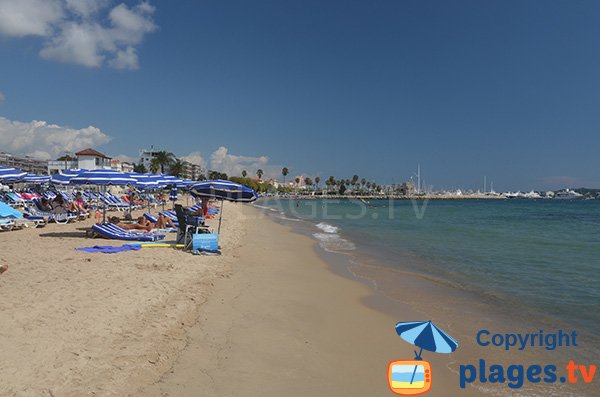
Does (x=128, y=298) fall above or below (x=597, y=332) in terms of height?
above

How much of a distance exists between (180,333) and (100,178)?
27.6 ft

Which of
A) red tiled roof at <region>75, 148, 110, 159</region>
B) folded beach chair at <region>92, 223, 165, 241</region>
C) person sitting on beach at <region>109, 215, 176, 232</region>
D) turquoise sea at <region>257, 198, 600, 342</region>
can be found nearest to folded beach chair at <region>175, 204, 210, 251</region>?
folded beach chair at <region>92, 223, 165, 241</region>

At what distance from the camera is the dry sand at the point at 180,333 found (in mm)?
3533

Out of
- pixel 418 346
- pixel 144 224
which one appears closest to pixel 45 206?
pixel 144 224

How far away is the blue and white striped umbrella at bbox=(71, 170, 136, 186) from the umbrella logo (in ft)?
35.9

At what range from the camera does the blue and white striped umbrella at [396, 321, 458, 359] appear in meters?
2.88

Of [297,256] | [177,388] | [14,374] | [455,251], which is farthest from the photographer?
[455,251]

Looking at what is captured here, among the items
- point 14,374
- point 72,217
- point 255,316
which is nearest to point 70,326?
point 14,374

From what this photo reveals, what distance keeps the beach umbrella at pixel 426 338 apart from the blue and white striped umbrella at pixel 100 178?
1098cm

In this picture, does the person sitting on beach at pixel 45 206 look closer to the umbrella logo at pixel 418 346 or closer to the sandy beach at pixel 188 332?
the sandy beach at pixel 188 332

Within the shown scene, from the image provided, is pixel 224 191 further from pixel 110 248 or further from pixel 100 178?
pixel 100 178

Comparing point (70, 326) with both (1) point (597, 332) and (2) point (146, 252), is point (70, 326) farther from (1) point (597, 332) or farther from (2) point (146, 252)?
(1) point (597, 332)

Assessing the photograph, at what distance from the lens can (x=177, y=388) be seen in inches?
137

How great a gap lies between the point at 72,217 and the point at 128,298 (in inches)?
504
